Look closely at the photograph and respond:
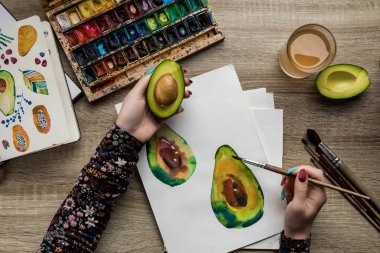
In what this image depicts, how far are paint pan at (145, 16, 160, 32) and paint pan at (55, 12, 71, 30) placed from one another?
0.15m

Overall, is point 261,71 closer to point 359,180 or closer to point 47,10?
point 359,180

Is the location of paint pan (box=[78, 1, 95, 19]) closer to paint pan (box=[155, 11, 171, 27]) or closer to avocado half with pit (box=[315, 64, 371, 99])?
paint pan (box=[155, 11, 171, 27])

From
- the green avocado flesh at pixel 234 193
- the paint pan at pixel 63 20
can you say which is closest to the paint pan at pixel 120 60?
the paint pan at pixel 63 20

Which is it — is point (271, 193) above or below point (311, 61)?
below

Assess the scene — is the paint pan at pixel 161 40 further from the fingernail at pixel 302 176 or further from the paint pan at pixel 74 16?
the fingernail at pixel 302 176

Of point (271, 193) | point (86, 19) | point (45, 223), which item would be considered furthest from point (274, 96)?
point (45, 223)

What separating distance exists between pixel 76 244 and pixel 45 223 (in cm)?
9

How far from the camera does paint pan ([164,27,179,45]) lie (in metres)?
0.96

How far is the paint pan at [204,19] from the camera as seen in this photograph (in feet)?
3.17

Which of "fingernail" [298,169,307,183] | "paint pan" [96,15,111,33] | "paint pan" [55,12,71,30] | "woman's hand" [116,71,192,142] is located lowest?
"fingernail" [298,169,307,183]

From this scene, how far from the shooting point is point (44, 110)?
0.95 meters

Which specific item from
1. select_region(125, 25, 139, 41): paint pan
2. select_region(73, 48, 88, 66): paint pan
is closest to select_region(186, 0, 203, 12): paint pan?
select_region(125, 25, 139, 41): paint pan

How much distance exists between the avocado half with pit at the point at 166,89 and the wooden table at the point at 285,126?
9cm

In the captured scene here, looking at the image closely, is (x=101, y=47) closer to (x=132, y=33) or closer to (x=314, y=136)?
(x=132, y=33)
